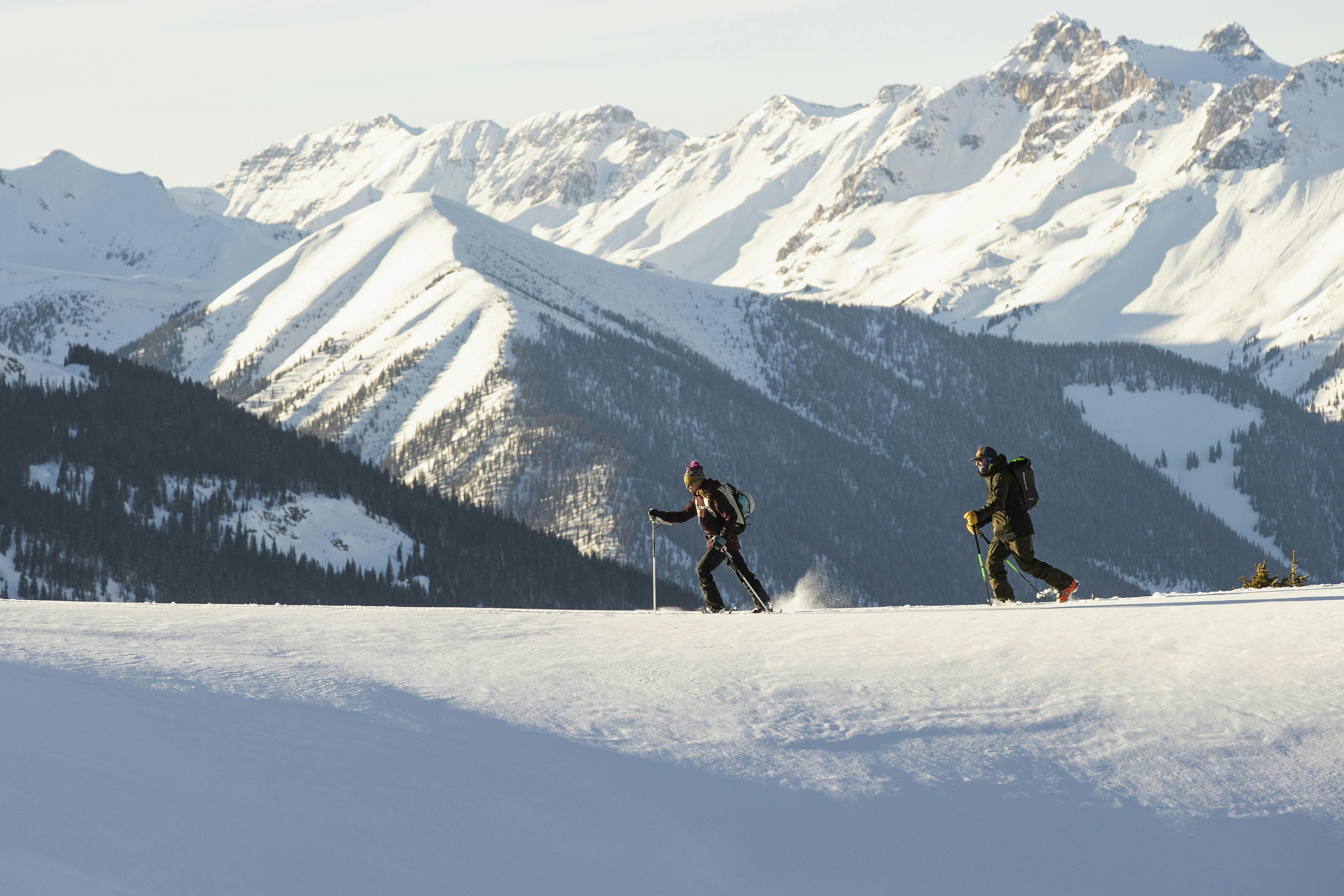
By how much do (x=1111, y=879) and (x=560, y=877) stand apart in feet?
13.2

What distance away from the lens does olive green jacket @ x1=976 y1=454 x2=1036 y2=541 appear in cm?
1923

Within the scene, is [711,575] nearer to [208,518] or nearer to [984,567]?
[984,567]

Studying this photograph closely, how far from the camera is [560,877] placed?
8125mm

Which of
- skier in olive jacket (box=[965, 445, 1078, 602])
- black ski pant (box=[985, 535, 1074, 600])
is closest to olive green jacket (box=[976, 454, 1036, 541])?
skier in olive jacket (box=[965, 445, 1078, 602])

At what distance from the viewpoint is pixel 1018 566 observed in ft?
66.2

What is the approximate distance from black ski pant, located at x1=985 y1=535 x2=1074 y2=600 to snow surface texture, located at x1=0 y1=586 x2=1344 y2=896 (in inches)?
207

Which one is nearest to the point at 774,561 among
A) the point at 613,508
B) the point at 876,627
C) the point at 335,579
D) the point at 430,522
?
the point at 613,508

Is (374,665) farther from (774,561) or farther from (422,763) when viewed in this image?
(774,561)

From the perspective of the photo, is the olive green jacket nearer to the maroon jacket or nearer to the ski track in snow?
the ski track in snow

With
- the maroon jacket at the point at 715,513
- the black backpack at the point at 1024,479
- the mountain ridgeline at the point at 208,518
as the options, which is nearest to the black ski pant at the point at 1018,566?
the black backpack at the point at 1024,479

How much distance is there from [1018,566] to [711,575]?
17.4 feet

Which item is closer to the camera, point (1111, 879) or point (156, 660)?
point (1111, 879)

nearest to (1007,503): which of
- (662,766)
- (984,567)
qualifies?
(984,567)

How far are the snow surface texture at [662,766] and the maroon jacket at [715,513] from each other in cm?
578
